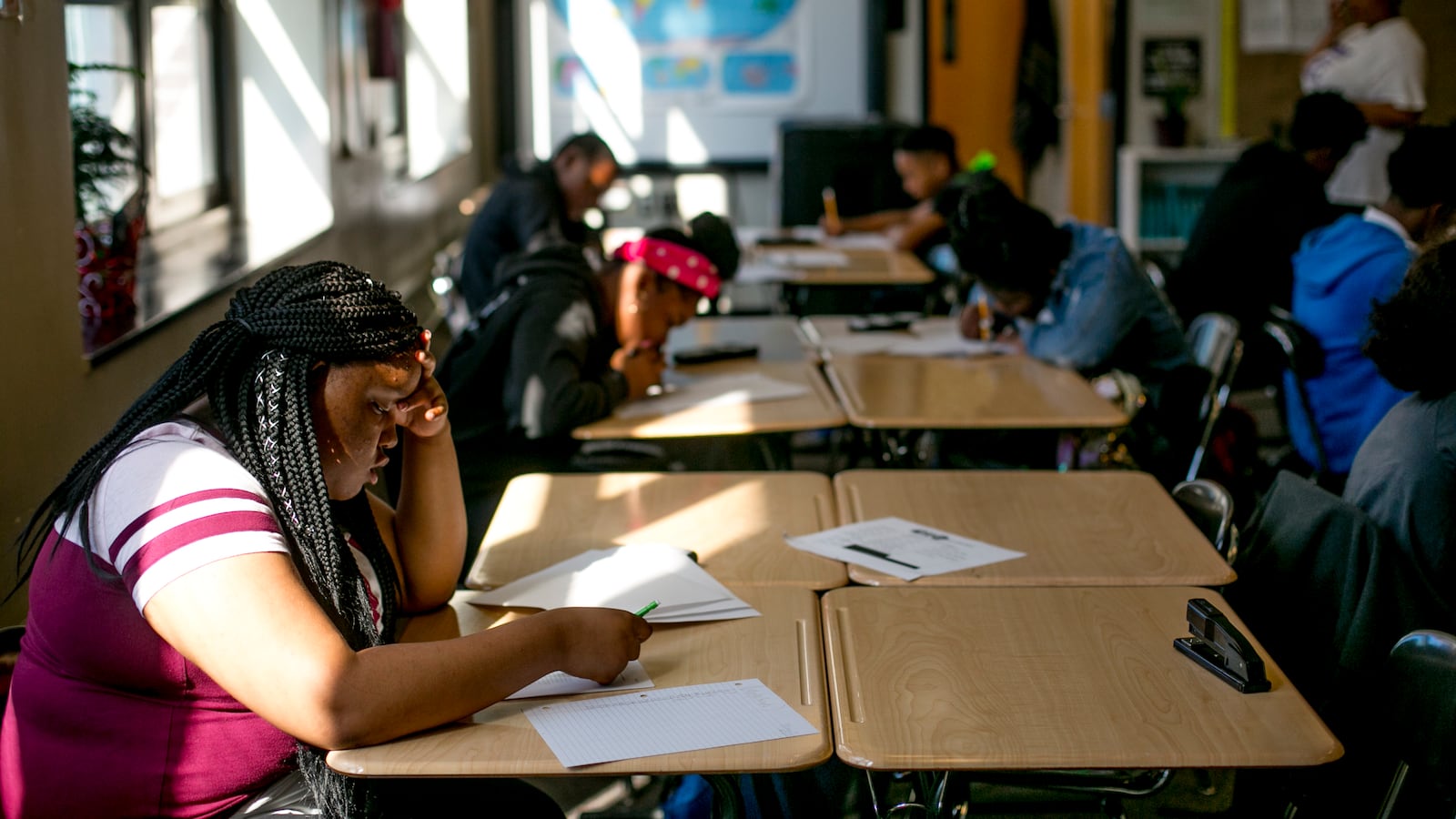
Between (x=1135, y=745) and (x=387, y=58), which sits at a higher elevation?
(x=387, y=58)

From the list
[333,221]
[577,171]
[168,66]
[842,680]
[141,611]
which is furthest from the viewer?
[577,171]

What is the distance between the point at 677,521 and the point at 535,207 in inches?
112

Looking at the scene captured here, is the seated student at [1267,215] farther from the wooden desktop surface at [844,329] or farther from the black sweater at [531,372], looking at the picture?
the black sweater at [531,372]

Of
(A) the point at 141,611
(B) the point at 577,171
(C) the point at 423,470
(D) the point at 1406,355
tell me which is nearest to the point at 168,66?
(B) the point at 577,171

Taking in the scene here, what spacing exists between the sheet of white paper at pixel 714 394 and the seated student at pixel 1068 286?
24.8 inches

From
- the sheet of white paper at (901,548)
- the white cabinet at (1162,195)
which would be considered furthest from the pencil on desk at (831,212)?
the sheet of white paper at (901,548)

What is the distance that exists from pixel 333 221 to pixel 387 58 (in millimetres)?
1378

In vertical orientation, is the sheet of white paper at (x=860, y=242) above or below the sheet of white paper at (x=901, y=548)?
above

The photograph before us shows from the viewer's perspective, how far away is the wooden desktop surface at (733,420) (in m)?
2.85

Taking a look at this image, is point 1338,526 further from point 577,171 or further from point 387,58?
point 387,58

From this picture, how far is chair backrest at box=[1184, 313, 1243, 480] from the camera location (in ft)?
10.7

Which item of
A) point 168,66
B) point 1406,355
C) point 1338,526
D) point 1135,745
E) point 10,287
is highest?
point 168,66

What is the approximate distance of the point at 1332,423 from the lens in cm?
350

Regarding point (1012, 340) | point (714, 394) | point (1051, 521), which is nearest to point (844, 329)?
point (1012, 340)
